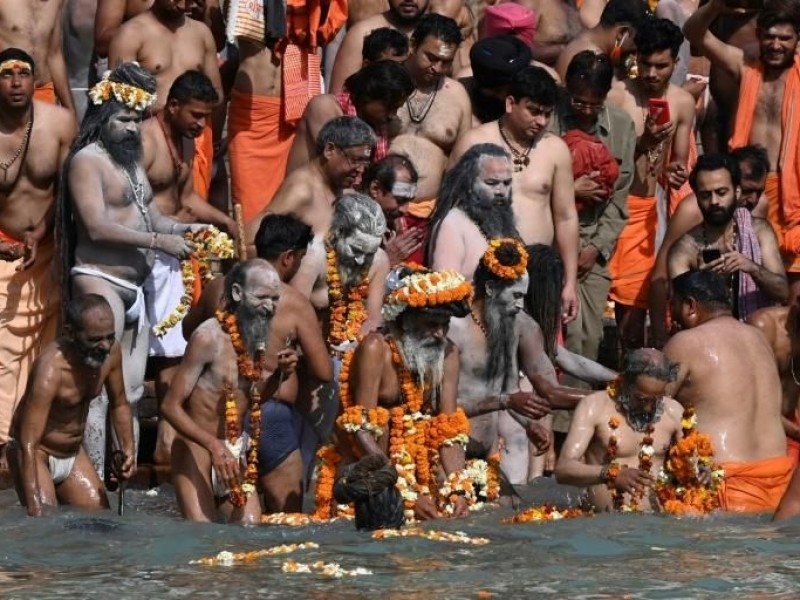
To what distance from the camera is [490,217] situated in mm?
12945

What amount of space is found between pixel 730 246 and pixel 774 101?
3.77 feet

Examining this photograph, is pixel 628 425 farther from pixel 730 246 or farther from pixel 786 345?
pixel 730 246

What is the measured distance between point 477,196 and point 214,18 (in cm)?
257

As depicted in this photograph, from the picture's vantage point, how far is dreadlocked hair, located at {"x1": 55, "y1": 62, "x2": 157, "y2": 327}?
42.2 ft

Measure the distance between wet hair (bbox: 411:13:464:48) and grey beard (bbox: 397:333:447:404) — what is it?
228 cm

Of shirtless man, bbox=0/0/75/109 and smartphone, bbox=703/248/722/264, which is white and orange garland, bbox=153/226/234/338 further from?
smartphone, bbox=703/248/722/264

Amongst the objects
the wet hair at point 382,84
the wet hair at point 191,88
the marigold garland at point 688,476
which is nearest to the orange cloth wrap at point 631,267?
the wet hair at point 382,84

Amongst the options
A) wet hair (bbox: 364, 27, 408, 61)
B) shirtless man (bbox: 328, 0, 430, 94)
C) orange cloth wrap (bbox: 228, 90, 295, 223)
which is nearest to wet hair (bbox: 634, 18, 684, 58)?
shirtless man (bbox: 328, 0, 430, 94)

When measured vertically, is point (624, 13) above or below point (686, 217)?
above

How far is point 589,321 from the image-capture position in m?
14.0

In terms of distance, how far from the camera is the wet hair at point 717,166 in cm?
1380

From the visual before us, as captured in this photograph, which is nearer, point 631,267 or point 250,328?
point 250,328

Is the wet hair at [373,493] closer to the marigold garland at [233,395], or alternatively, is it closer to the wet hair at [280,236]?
the marigold garland at [233,395]

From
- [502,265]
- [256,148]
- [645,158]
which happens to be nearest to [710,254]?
[645,158]
